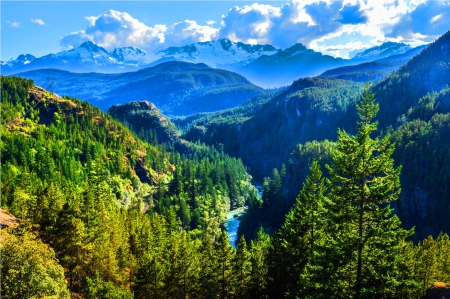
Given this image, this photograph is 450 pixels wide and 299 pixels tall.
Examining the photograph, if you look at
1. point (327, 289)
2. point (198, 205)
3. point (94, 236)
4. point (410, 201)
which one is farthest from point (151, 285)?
point (410, 201)

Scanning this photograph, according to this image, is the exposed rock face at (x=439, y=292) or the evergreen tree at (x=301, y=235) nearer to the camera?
the exposed rock face at (x=439, y=292)

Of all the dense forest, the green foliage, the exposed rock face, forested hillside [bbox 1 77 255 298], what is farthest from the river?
the exposed rock face

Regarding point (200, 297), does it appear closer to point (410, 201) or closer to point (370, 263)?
point (370, 263)

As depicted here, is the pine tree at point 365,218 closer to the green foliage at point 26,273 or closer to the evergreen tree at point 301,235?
the evergreen tree at point 301,235

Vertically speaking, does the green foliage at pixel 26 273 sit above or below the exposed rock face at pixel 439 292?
above

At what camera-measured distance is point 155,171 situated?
176375mm

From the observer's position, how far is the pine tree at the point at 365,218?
2552 centimetres

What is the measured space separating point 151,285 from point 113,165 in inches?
4263

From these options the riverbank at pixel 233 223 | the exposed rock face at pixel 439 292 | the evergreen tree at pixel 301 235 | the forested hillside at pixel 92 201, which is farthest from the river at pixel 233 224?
the exposed rock face at pixel 439 292

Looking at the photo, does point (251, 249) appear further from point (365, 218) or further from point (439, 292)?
point (365, 218)

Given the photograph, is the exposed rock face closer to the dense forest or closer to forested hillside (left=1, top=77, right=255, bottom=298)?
the dense forest

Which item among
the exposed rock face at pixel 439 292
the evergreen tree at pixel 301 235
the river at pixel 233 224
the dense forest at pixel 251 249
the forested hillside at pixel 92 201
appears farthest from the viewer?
the river at pixel 233 224

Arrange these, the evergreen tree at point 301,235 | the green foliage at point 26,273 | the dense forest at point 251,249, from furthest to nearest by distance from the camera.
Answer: the evergreen tree at point 301,235
the green foliage at point 26,273
the dense forest at point 251,249

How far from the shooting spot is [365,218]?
26594 millimetres
